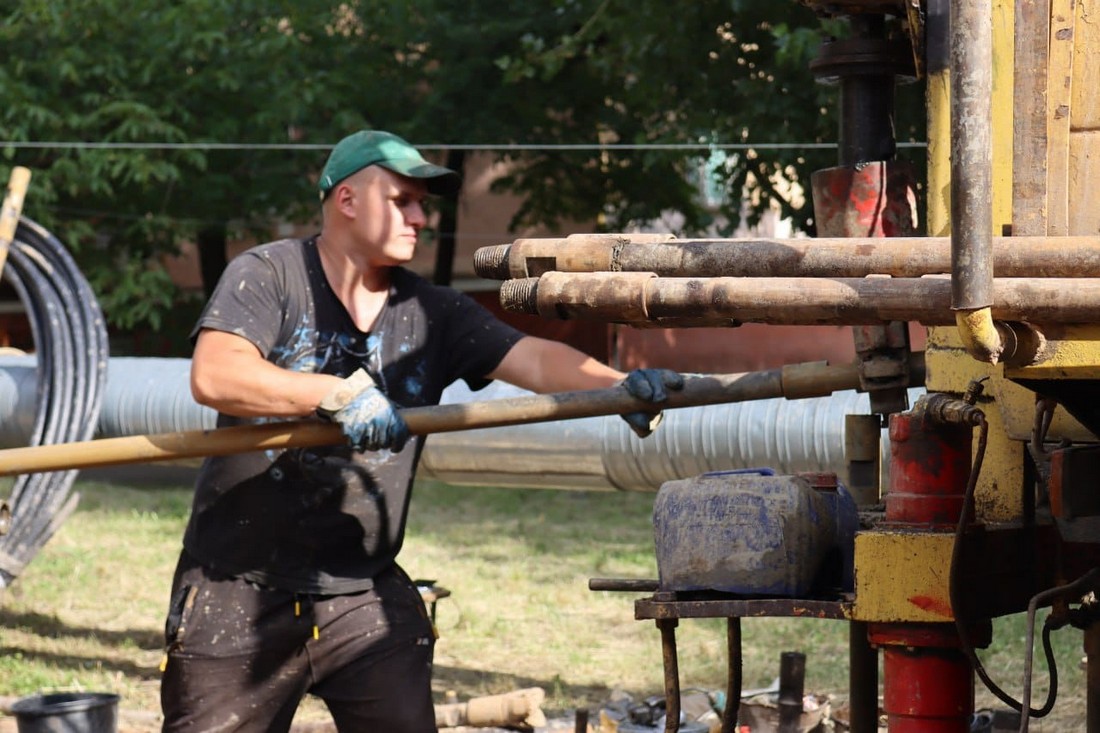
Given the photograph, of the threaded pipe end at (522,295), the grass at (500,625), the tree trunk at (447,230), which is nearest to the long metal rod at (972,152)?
the threaded pipe end at (522,295)

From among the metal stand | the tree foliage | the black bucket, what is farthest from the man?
the tree foliage

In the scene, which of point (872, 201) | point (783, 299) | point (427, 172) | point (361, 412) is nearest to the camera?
point (783, 299)

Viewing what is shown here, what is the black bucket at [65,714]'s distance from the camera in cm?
469

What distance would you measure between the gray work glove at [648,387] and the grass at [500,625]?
2.24 meters

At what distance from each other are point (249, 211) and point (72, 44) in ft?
6.67

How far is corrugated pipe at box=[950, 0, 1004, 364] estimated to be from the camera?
193 cm

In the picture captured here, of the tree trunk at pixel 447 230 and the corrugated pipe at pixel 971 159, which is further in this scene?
the tree trunk at pixel 447 230

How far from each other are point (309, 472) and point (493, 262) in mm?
1612

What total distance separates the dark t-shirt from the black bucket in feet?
3.13

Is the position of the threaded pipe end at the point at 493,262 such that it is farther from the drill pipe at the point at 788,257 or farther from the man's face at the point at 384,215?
the man's face at the point at 384,215

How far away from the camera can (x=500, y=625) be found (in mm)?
7371

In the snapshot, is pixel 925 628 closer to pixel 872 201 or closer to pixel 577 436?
pixel 872 201

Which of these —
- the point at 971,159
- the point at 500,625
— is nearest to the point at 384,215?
the point at 971,159

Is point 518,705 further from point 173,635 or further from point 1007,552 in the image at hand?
Answer: point 1007,552
